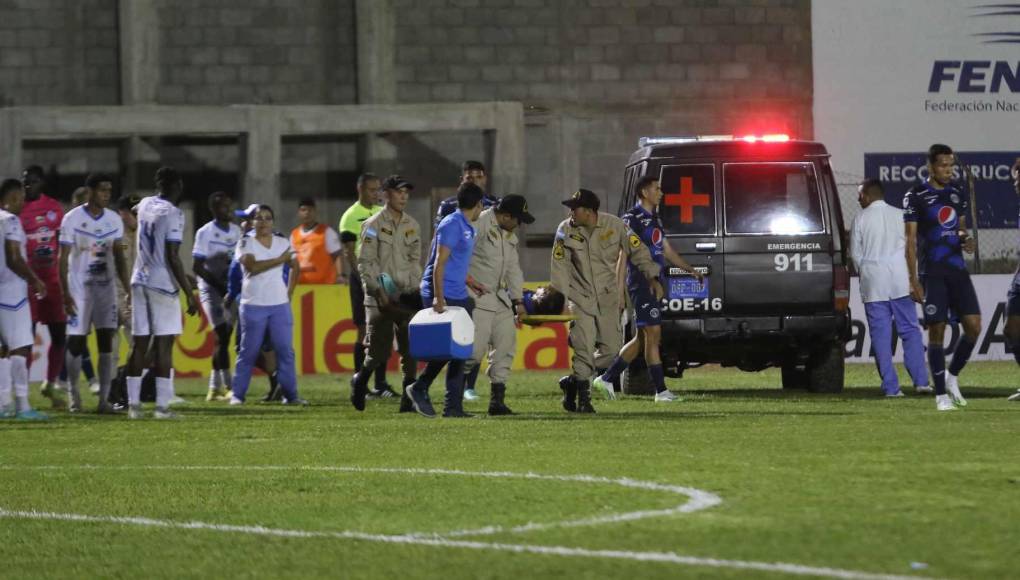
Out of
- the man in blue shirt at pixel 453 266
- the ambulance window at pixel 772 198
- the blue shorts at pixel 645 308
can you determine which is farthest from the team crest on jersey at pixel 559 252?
the ambulance window at pixel 772 198

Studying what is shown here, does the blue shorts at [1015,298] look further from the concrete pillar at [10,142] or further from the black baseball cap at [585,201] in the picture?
the concrete pillar at [10,142]

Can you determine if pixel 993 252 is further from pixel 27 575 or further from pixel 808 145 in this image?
pixel 27 575

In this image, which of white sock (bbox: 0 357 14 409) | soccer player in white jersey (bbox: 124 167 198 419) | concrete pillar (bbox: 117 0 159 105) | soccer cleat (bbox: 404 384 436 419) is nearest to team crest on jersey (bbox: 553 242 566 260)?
soccer cleat (bbox: 404 384 436 419)

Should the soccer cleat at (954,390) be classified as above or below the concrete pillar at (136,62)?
below

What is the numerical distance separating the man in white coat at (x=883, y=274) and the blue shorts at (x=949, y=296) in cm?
227

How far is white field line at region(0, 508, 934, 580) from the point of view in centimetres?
641

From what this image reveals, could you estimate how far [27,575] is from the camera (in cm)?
705

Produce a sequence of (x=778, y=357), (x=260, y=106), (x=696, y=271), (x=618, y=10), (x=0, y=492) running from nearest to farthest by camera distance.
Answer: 1. (x=0, y=492)
2. (x=696, y=271)
3. (x=778, y=357)
4. (x=260, y=106)
5. (x=618, y=10)

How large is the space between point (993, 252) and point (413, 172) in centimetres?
896

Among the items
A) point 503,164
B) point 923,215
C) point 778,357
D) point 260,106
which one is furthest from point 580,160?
point 923,215

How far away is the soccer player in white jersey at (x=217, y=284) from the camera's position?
18.6 m

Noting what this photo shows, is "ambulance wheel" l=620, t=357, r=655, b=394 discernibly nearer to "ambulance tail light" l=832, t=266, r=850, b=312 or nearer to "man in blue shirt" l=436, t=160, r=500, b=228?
"ambulance tail light" l=832, t=266, r=850, b=312

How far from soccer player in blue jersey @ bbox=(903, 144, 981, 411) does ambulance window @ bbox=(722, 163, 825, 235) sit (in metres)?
2.16

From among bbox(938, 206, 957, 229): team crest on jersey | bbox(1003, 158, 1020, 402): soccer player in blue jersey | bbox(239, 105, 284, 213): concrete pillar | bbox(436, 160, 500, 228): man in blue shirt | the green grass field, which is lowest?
the green grass field
